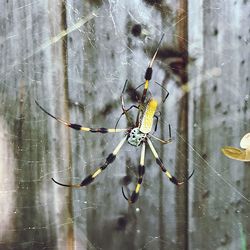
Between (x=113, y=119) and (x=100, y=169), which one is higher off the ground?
(x=113, y=119)

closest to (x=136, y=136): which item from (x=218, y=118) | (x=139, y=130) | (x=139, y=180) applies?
(x=139, y=130)

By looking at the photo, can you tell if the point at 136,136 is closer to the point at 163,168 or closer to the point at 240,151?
the point at 163,168

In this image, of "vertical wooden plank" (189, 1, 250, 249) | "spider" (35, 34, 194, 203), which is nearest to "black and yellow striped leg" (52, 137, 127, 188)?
"spider" (35, 34, 194, 203)

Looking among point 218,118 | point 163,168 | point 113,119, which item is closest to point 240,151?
point 218,118

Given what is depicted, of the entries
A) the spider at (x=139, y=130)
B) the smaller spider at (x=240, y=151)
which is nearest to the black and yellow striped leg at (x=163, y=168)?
the spider at (x=139, y=130)

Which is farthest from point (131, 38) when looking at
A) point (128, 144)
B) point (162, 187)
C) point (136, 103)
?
point (162, 187)

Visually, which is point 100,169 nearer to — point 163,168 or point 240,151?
point 163,168

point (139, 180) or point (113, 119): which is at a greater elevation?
point (113, 119)

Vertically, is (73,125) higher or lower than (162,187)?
higher

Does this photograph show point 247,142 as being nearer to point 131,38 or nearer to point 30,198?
point 131,38
